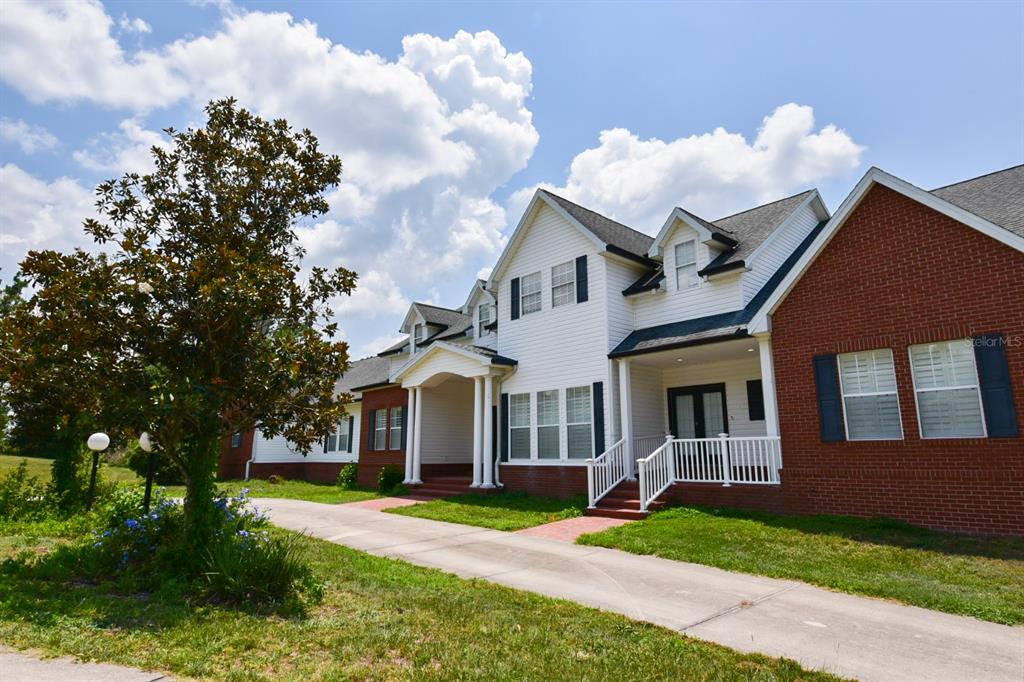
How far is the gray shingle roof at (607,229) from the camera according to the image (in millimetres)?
16812

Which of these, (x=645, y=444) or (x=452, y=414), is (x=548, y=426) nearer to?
(x=645, y=444)

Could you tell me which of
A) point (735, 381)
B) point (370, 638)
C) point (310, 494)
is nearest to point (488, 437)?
point (735, 381)

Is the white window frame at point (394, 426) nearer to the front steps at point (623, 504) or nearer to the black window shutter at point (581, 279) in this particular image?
the black window shutter at point (581, 279)

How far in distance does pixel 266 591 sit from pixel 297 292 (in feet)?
13.7

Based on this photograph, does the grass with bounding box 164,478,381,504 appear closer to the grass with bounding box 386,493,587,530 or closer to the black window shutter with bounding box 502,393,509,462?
the grass with bounding box 386,493,587,530

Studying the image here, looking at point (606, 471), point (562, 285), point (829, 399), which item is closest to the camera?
point (829, 399)

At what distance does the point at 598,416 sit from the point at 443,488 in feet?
20.1

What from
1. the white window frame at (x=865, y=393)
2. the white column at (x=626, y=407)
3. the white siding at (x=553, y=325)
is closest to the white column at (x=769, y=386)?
the white window frame at (x=865, y=393)

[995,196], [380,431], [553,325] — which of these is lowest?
[380,431]

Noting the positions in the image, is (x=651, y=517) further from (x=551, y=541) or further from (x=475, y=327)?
(x=475, y=327)

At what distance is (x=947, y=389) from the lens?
1014 cm

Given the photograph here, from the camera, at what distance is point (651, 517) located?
12.1 m

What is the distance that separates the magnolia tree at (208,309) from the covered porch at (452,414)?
9.05 meters

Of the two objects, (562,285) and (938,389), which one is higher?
(562,285)
